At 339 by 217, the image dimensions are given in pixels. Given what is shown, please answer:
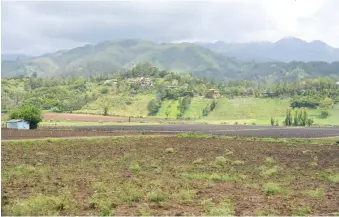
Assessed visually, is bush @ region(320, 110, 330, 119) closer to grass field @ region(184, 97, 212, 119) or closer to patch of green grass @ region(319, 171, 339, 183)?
grass field @ region(184, 97, 212, 119)

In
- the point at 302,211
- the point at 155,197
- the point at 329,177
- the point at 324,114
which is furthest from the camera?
the point at 324,114

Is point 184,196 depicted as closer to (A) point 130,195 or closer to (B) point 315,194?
(A) point 130,195

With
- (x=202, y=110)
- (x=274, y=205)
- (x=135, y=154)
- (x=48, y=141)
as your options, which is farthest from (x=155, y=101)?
(x=274, y=205)

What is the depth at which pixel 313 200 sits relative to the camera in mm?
22844

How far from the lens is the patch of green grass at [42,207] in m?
18.1

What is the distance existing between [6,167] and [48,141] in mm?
27646

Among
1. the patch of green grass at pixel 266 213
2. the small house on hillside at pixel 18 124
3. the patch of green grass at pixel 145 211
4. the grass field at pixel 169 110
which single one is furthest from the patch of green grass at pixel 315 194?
the grass field at pixel 169 110

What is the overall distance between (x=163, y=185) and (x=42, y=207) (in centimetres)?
870

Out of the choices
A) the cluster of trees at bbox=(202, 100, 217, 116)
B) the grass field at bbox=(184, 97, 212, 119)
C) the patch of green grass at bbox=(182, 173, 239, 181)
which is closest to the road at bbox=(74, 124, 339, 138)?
the patch of green grass at bbox=(182, 173, 239, 181)

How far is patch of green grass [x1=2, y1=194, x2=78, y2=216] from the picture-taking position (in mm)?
18141

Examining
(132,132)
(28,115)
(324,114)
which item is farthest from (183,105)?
(132,132)

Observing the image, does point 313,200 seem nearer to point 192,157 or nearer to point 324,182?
point 324,182

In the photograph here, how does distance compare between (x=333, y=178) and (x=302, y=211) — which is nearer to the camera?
(x=302, y=211)

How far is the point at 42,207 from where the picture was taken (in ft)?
62.5
